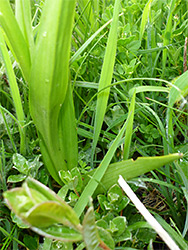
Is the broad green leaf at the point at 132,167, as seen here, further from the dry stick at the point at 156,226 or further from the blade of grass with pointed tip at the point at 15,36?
the blade of grass with pointed tip at the point at 15,36

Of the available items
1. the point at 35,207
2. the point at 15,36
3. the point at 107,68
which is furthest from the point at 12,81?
the point at 35,207

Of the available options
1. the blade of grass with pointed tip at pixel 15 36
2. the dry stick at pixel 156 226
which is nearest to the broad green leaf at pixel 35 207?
the dry stick at pixel 156 226

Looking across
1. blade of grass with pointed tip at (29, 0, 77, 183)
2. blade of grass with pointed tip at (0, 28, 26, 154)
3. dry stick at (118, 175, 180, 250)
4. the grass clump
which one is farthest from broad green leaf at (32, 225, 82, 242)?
blade of grass with pointed tip at (0, 28, 26, 154)

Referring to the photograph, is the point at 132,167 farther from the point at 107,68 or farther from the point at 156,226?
the point at 107,68

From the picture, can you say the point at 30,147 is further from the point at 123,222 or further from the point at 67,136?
the point at 123,222

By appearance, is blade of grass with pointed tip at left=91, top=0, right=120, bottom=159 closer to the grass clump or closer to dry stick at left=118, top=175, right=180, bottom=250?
the grass clump
